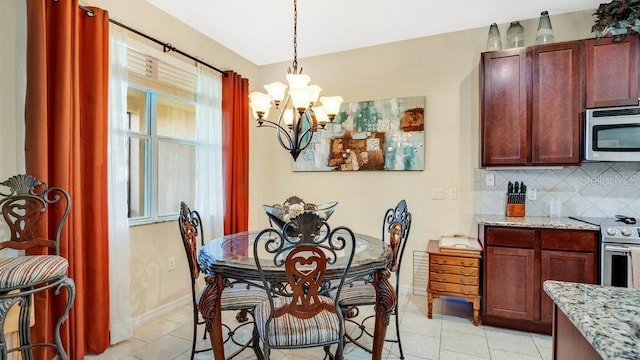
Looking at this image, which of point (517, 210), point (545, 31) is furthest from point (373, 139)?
point (545, 31)

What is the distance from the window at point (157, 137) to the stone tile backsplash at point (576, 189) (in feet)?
9.92

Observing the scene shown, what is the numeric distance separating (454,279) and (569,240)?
910 millimetres

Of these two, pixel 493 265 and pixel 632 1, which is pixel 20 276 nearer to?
pixel 493 265

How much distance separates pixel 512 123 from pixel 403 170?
1.12 metres

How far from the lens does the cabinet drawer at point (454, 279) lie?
9.09 ft

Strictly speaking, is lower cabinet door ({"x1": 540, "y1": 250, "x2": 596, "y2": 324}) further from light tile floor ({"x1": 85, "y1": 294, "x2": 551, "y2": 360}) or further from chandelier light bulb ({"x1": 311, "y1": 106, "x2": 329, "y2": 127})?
chandelier light bulb ({"x1": 311, "y1": 106, "x2": 329, "y2": 127})

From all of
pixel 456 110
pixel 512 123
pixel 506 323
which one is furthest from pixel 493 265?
pixel 456 110

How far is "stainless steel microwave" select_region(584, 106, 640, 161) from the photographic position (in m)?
2.50

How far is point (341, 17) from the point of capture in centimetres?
306

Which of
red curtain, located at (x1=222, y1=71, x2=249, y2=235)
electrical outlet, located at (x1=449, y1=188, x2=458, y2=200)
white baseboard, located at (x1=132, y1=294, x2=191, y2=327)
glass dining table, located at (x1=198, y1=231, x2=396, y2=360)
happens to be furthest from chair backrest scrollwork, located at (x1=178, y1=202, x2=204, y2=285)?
electrical outlet, located at (x1=449, y1=188, x2=458, y2=200)

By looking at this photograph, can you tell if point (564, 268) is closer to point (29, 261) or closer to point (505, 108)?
point (505, 108)

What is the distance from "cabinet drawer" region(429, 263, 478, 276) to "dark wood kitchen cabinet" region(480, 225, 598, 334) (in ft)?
0.31

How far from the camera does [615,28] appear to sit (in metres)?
2.54

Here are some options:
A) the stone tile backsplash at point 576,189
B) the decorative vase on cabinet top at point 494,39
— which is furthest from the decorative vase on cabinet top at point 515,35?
the stone tile backsplash at point 576,189
